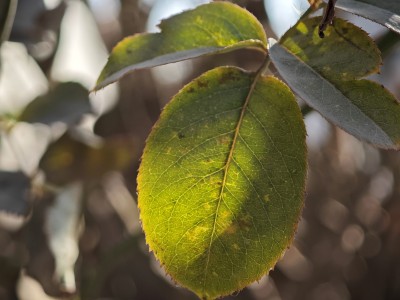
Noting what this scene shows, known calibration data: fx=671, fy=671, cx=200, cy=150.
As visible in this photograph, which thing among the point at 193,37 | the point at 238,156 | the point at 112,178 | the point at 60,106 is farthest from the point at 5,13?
the point at 112,178

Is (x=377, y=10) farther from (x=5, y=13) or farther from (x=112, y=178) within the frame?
(x=112, y=178)

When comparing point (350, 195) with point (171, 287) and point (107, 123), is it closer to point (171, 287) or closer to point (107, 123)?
point (171, 287)

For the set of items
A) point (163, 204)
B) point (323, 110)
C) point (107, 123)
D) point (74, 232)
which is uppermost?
point (323, 110)

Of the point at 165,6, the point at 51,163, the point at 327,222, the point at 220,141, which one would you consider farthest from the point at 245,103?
the point at 327,222

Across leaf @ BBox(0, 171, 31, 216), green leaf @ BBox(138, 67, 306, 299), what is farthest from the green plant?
leaf @ BBox(0, 171, 31, 216)

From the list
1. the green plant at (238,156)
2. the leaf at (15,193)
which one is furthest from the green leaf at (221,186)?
the leaf at (15,193)

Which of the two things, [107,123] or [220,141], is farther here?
[107,123]

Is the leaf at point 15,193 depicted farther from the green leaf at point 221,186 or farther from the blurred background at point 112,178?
the green leaf at point 221,186
